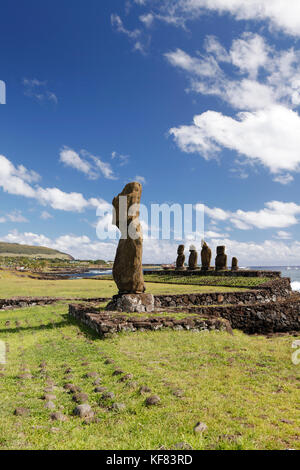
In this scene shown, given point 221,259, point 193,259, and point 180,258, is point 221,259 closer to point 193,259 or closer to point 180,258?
point 193,259

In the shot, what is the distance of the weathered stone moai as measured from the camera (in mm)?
13703

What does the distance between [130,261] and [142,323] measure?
145 inches

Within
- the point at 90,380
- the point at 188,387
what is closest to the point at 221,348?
the point at 188,387

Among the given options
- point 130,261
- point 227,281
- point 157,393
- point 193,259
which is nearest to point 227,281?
point 227,281

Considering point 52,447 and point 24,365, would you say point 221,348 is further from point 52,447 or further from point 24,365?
point 52,447

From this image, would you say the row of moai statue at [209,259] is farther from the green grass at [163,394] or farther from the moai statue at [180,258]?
the green grass at [163,394]

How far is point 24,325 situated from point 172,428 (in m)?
10.5

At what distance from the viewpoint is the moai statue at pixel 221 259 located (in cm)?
4164

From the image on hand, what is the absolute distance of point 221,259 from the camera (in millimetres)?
41969

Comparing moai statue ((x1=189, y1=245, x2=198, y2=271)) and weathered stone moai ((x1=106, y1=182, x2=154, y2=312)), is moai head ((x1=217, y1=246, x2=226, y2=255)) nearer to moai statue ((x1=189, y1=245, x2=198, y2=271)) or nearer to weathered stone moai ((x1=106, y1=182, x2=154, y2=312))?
moai statue ((x1=189, y1=245, x2=198, y2=271))

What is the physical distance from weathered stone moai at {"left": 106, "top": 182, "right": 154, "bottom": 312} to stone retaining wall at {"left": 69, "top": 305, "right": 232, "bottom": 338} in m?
1.73

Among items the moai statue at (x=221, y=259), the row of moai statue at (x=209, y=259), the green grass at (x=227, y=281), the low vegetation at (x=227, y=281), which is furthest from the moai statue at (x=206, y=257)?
the green grass at (x=227, y=281)

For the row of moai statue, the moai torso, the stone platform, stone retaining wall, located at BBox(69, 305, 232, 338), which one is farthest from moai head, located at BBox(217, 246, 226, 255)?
stone retaining wall, located at BBox(69, 305, 232, 338)

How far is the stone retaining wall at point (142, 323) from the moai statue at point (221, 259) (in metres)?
30.5
